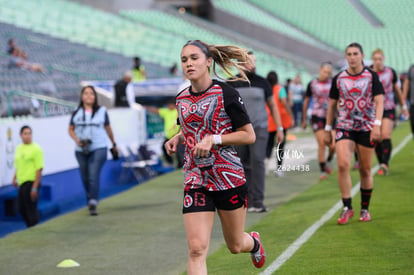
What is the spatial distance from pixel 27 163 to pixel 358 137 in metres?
5.19

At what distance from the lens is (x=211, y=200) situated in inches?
220

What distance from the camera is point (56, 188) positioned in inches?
579

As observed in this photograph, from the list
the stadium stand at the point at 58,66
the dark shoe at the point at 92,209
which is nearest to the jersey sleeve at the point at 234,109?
the dark shoe at the point at 92,209

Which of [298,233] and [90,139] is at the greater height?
[90,139]

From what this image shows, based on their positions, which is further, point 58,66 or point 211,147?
point 58,66

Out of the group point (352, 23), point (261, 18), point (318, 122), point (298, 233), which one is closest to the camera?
point (298, 233)

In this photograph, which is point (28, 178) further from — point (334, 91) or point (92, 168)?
point (334, 91)

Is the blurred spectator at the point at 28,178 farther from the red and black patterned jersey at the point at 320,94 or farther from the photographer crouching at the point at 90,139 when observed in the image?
the red and black patterned jersey at the point at 320,94

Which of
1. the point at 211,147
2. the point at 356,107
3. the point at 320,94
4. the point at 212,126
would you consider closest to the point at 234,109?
the point at 212,126

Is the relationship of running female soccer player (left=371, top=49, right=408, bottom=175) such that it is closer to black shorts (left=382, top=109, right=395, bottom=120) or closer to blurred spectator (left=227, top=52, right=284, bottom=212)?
black shorts (left=382, top=109, right=395, bottom=120)

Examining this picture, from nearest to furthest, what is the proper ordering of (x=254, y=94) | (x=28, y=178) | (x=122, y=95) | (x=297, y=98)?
(x=254, y=94)
(x=28, y=178)
(x=122, y=95)
(x=297, y=98)

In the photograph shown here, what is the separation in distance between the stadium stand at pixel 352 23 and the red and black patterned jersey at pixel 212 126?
3665 centimetres

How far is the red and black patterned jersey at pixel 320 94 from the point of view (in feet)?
45.5

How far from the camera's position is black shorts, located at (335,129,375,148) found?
8.94 meters
